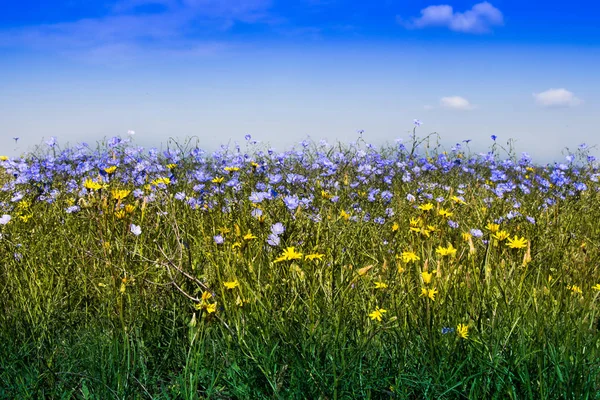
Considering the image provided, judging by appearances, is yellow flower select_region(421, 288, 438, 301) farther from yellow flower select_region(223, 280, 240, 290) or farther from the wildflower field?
yellow flower select_region(223, 280, 240, 290)

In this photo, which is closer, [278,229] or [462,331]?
[462,331]

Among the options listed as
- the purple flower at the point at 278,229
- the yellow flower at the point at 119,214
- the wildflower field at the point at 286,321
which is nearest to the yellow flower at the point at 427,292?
the wildflower field at the point at 286,321

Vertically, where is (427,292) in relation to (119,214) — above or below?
below

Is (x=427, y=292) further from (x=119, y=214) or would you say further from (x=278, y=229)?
(x=119, y=214)

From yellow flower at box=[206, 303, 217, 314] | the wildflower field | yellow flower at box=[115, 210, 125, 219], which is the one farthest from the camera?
yellow flower at box=[115, 210, 125, 219]

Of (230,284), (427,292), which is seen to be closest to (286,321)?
(230,284)

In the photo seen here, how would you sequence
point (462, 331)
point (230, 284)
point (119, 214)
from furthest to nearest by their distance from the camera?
point (119, 214)
point (230, 284)
point (462, 331)

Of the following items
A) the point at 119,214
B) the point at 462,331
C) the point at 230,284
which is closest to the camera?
the point at 462,331

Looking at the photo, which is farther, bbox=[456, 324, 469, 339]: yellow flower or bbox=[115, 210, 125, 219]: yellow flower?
bbox=[115, 210, 125, 219]: yellow flower

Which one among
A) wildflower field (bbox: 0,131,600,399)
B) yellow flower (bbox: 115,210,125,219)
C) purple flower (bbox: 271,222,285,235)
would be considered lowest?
wildflower field (bbox: 0,131,600,399)

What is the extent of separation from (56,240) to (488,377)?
2.56 metres

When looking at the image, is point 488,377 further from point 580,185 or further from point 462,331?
point 580,185

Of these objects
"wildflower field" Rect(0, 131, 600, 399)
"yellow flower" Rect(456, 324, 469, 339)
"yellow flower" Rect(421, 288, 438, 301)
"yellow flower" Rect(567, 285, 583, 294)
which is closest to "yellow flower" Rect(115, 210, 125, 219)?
"wildflower field" Rect(0, 131, 600, 399)

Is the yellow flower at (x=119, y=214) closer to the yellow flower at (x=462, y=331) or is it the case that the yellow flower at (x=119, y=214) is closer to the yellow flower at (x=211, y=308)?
the yellow flower at (x=211, y=308)
